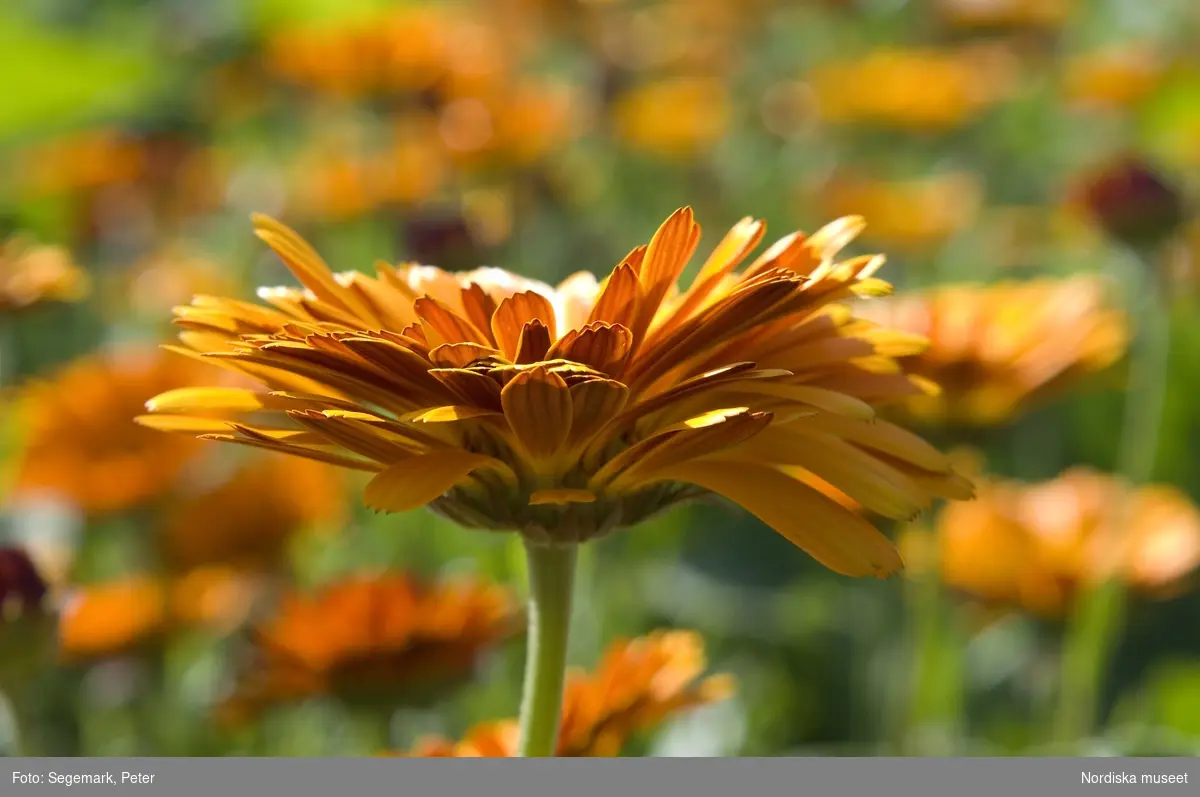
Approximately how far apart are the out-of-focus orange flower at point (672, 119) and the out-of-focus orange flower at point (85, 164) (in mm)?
772

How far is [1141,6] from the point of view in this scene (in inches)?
102

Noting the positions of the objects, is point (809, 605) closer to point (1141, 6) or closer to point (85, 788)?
point (85, 788)

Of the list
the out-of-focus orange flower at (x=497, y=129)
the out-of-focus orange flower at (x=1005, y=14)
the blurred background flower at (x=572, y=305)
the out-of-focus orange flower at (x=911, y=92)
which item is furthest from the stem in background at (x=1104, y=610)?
the out-of-focus orange flower at (x=1005, y=14)

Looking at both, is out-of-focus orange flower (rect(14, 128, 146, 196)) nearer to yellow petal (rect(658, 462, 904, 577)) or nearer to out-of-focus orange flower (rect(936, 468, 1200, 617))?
out-of-focus orange flower (rect(936, 468, 1200, 617))

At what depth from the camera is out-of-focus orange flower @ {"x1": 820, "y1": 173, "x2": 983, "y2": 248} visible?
1.92 metres

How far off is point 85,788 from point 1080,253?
1665 mm

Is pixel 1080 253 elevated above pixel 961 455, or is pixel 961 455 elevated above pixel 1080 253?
pixel 1080 253

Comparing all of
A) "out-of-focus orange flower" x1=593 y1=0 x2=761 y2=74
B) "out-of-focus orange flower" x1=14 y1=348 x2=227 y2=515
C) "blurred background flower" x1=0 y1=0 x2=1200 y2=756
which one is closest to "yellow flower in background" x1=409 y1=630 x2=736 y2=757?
"blurred background flower" x1=0 y1=0 x2=1200 y2=756

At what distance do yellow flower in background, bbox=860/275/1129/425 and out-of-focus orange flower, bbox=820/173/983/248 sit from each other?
103 centimetres

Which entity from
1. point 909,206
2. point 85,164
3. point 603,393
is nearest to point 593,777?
point 603,393

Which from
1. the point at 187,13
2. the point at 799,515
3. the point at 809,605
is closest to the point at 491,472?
the point at 799,515

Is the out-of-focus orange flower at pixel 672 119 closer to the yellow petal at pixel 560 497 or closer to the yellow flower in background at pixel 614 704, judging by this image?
the yellow flower in background at pixel 614 704

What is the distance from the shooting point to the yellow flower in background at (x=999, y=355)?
2.80 ft

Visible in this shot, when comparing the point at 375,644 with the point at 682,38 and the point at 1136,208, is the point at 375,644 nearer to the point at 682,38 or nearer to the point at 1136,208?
the point at 1136,208
